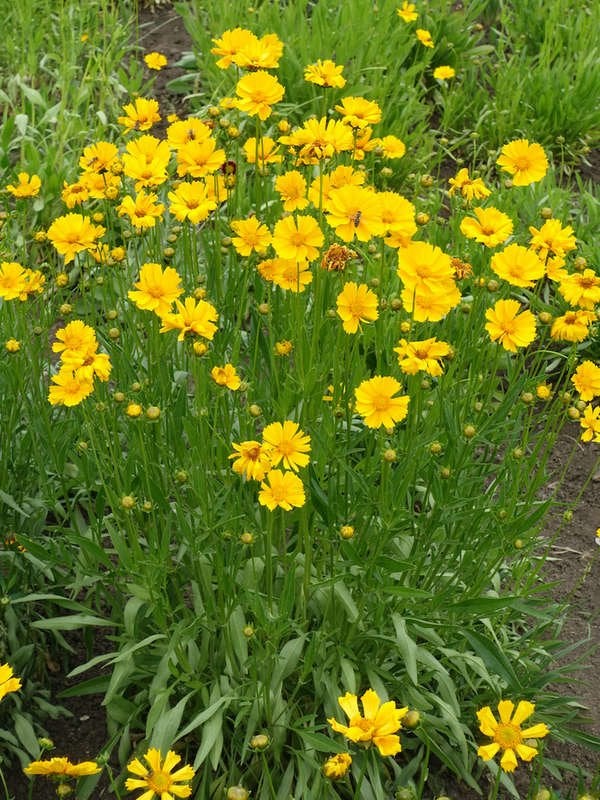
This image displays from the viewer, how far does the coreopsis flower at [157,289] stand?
1.75 metres

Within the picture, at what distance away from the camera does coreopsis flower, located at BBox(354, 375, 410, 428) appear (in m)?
1.68

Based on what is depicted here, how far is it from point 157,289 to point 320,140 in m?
0.50

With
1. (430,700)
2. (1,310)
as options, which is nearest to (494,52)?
(1,310)

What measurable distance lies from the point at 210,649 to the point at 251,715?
0.21 m

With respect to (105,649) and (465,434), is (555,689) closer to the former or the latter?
(465,434)

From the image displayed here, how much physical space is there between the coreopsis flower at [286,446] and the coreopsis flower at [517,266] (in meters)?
0.54

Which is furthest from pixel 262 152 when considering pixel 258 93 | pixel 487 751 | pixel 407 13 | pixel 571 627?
pixel 407 13

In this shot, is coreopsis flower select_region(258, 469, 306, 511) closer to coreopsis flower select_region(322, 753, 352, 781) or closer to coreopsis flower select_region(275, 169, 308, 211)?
coreopsis flower select_region(322, 753, 352, 781)

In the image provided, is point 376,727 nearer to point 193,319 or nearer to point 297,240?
point 193,319

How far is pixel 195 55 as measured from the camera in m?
4.63

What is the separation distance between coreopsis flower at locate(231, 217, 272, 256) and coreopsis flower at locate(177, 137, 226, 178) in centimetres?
13

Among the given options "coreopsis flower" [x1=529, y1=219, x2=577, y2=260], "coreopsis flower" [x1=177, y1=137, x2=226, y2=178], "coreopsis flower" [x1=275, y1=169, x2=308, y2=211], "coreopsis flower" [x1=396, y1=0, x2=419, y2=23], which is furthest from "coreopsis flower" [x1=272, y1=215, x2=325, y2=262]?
"coreopsis flower" [x1=396, y1=0, x2=419, y2=23]

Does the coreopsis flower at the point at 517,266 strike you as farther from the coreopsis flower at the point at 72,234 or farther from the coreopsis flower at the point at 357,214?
the coreopsis flower at the point at 72,234

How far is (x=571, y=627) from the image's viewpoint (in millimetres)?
2621
